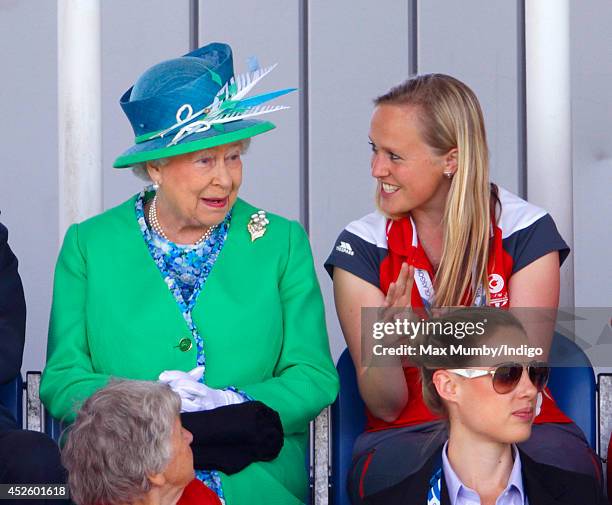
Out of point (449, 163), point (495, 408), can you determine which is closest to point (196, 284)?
point (449, 163)

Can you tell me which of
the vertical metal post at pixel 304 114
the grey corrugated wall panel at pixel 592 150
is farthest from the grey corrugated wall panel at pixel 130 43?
the grey corrugated wall panel at pixel 592 150

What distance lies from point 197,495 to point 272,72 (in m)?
2.26

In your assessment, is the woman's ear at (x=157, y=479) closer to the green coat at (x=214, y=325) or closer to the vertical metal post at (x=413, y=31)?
the green coat at (x=214, y=325)

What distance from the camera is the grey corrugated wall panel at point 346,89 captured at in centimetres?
547

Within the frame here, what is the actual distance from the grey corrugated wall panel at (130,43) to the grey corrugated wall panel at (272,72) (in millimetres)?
102

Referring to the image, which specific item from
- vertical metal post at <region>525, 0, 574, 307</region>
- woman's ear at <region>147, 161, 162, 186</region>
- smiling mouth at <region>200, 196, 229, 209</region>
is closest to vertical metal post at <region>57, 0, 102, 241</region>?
woman's ear at <region>147, 161, 162, 186</region>

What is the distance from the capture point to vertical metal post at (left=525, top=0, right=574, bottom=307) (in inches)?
196

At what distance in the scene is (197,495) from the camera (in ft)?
12.0

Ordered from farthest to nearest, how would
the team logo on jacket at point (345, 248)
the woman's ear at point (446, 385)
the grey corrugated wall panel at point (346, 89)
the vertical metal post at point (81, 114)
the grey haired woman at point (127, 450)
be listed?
the grey corrugated wall panel at point (346, 89)
the vertical metal post at point (81, 114)
the team logo on jacket at point (345, 248)
the woman's ear at point (446, 385)
the grey haired woman at point (127, 450)

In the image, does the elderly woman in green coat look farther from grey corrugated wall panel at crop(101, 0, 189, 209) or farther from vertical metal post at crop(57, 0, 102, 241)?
grey corrugated wall panel at crop(101, 0, 189, 209)

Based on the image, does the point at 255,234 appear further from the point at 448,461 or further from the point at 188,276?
the point at 448,461

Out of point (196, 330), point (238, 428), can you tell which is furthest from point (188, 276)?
point (238, 428)

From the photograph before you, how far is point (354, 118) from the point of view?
5492mm

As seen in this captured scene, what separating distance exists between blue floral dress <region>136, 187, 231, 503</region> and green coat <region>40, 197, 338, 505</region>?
0.07 ft
